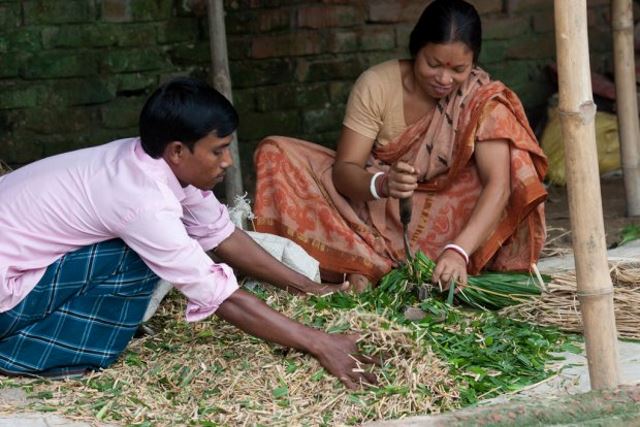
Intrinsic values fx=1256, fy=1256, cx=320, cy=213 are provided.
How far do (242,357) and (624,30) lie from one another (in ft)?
9.37

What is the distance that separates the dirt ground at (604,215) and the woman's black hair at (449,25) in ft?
3.84

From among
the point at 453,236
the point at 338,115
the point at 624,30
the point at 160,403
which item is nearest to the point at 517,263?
the point at 453,236

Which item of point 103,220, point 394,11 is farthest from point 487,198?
point 394,11

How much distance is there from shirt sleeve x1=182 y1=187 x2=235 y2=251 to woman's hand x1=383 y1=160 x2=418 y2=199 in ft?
1.95

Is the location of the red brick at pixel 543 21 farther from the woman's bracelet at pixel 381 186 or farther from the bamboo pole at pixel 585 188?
the bamboo pole at pixel 585 188

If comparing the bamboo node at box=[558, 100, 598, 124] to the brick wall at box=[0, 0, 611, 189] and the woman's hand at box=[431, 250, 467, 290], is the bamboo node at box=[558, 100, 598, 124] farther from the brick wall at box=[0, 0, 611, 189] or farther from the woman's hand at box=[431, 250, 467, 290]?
the brick wall at box=[0, 0, 611, 189]

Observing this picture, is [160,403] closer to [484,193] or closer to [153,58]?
[484,193]

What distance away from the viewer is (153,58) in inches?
256

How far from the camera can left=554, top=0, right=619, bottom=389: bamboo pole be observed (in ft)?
11.0

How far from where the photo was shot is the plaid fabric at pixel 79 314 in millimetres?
3674

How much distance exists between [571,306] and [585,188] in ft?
3.09

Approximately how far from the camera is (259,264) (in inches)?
169

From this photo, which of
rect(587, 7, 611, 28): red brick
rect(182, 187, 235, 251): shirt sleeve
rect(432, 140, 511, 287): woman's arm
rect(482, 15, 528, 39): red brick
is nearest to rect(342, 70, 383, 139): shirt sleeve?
rect(432, 140, 511, 287): woman's arm

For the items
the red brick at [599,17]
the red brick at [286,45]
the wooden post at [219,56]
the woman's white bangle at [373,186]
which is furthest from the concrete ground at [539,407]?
the red brick at [599,17]
